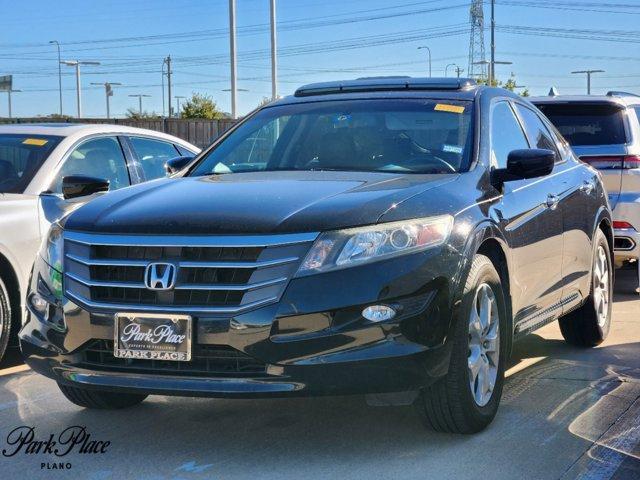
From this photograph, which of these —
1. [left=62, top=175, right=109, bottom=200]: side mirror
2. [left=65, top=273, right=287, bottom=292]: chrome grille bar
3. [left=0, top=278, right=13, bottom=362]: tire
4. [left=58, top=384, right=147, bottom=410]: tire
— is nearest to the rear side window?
[left=62, top=175, right=109, bottom=200]: side mirror

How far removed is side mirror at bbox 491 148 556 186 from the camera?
5.05 m

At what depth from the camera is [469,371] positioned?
4.38 meters

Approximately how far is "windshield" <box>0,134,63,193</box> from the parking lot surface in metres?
1.42

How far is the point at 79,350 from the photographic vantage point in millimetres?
4199

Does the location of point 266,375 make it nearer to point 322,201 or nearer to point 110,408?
point 322,201

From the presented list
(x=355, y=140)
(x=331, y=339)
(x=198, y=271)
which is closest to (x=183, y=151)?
(x=355, y=140)

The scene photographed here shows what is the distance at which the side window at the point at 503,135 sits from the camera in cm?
534

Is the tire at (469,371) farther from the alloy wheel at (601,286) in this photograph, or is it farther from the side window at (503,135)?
the alloy wheel at (601,286)

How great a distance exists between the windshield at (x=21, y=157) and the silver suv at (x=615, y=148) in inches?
187

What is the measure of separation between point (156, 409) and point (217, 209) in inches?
55.3

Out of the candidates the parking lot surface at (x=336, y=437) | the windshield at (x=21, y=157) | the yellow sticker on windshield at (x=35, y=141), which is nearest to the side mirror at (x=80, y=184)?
the windshield at (x=21, y=157)

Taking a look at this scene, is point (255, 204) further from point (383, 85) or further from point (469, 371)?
point (383, 85)

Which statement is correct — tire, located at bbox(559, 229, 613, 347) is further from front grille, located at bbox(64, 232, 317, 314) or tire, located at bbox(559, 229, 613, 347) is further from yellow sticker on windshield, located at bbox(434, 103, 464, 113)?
front grille, located at bbox(64, 232, 317, 314)

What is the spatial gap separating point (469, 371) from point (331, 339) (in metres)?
0.81
